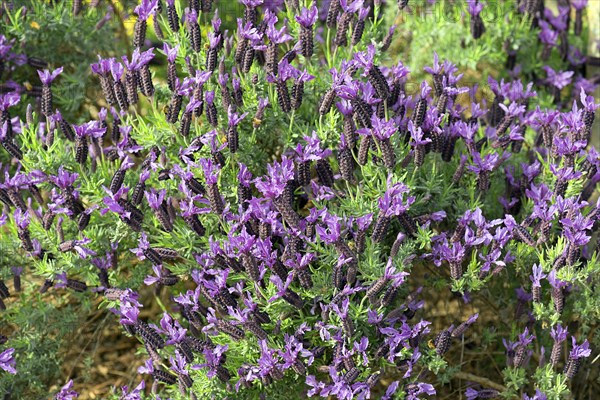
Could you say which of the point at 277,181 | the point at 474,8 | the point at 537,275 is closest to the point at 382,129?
the point at 277,181

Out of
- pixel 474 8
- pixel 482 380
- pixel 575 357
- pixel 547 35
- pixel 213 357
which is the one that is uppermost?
pixel 474 8

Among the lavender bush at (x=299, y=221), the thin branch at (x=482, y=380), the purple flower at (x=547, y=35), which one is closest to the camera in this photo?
the lavender bush at (x=299, y=221)

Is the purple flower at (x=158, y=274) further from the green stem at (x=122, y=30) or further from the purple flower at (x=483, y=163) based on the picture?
the green stem at (x=122, y=30)

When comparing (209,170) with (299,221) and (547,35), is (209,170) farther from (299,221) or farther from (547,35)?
(547,35)

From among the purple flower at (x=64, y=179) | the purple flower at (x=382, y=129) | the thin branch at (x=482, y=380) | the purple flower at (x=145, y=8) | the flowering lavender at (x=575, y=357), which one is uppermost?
the purple flower at (x=145, y=8)

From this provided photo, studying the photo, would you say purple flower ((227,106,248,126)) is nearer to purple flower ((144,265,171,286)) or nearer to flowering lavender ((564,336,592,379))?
purple flower ((144,265,171,286))

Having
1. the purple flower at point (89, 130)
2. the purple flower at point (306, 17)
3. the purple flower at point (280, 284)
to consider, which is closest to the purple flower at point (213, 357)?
the purple flower at point (280, 284)

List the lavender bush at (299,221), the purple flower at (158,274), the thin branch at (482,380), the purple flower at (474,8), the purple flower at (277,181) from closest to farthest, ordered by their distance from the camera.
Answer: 1. the purple flower at (277,181)
2. the lavender bush at (299,221)
3. the purple flower at (158,274)
4. the thin branch at (482,380)
5. the purple flower at (474,8)

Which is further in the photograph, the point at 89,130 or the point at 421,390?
the point at 89,130

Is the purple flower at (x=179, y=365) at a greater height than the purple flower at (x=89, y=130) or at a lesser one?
lesser
